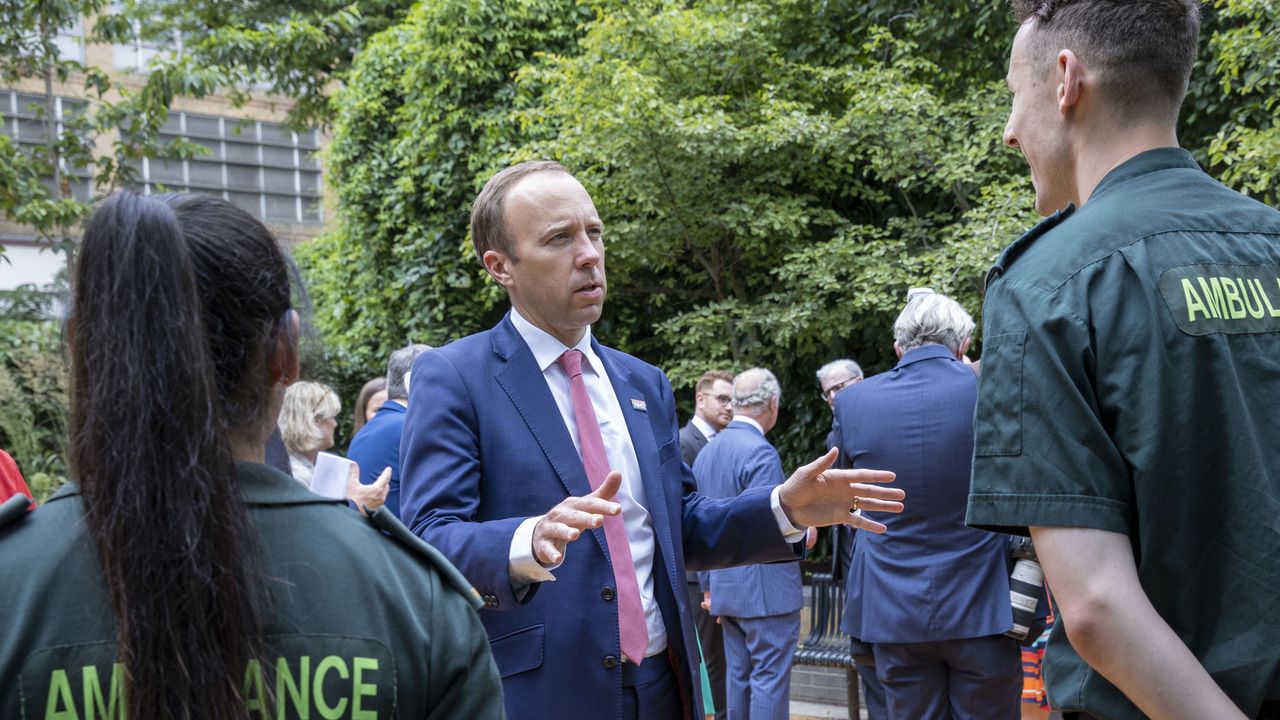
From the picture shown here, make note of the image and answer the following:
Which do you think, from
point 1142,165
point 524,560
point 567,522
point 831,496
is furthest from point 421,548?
point 831,496

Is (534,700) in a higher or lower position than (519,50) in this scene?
lower

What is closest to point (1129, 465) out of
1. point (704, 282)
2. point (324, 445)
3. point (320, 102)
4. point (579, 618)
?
point (579, 618)

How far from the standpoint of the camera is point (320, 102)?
67.9 ft

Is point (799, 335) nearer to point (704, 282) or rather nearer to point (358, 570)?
point (704, 282)

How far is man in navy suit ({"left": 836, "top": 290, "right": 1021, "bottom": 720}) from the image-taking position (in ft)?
15.7

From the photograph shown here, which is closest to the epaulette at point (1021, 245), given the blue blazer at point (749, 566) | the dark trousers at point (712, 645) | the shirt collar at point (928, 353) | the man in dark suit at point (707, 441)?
the shirt collar at point (928, 353)

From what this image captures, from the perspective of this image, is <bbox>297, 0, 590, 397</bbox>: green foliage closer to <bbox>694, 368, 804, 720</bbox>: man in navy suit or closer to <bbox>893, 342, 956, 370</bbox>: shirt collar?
<bbox>694, 368, 804, 720</bbox>: man in navy suit

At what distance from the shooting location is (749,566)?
6.77 meters

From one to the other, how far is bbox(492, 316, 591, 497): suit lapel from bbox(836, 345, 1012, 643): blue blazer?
2518 millimetres

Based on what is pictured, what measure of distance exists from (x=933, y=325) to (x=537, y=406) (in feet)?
9.26

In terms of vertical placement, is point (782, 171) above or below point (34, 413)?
above

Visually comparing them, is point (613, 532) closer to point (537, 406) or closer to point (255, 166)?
point (537, 406)

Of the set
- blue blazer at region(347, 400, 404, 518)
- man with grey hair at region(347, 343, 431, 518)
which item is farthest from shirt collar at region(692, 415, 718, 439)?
blue blazer at region(347, 400, 404, 518)

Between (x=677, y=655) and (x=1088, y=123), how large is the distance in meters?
1.46
